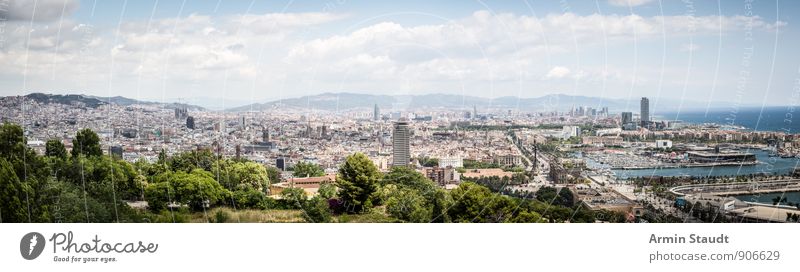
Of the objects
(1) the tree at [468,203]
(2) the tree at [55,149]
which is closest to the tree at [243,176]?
(2) the tree at [55,149]

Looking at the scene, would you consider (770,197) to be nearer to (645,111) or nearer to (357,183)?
(645,111)

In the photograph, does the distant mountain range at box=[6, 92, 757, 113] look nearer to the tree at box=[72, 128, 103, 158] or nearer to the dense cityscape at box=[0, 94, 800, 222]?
the dense cityscape at box=[0, 94, 800, 222]

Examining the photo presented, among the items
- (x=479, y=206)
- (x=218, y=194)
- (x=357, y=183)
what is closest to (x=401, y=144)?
(x=357, y=183)

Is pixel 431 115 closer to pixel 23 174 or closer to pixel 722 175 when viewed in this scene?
pixel 722 175

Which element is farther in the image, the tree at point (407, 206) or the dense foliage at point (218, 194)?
the tree at point (407, 206)

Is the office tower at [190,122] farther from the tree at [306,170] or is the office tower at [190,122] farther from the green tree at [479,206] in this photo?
the green tree at [479,206]

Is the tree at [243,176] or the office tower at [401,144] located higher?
the office tower at [401,144]
